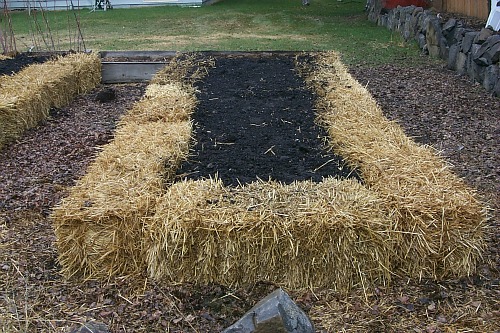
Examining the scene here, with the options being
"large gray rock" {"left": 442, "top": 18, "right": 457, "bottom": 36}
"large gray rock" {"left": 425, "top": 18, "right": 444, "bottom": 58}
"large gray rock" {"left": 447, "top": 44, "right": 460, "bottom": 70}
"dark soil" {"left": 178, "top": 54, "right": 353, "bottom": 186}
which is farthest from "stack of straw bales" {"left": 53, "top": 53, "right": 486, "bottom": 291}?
"large gray rock" {"left": 425, "top": 18, "right": 444, "bottom": 58}

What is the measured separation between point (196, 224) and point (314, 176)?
39.8 inches

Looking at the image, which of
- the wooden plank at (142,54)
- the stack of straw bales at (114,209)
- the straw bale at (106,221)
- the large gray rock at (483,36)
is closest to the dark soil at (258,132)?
the stack of straw bales at (114,209)

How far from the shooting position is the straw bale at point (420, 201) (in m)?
3.25

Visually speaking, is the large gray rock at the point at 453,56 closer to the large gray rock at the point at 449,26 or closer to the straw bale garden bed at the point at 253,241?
the large gray rock at the point at 449,26

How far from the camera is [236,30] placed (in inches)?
578

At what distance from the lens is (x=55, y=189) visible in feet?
16.1

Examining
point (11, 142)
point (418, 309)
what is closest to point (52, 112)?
point (11, 142)

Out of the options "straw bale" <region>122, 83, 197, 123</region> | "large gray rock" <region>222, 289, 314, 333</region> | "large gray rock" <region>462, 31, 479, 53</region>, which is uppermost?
"large gray rock" <region>462, 31, 479, 53</region>

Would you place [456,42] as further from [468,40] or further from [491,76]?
[491,76]

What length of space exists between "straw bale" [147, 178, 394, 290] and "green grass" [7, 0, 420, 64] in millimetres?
7085

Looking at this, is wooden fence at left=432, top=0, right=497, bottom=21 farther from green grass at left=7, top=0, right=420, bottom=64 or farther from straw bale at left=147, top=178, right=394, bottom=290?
straw bale at left=147, top=178, right=394, bottom=290

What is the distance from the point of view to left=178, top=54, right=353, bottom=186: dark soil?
12.9 feet

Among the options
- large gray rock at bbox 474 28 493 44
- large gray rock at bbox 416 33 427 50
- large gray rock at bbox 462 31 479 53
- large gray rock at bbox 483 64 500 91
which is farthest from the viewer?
large gray rock at bbox 416 33 427 50

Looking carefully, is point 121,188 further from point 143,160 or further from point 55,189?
point 55,189
